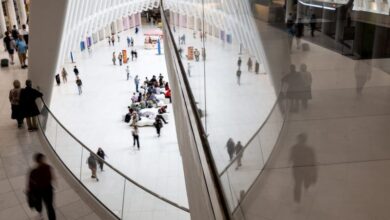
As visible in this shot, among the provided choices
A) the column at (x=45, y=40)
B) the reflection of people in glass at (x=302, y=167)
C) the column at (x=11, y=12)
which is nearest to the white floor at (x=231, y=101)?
the reflection of people in glass at (x=302, y=167)

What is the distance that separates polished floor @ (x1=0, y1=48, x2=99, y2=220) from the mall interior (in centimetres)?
2

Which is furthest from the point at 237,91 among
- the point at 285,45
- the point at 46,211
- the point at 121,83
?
the point at 121,83

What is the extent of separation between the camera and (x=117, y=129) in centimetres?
1697

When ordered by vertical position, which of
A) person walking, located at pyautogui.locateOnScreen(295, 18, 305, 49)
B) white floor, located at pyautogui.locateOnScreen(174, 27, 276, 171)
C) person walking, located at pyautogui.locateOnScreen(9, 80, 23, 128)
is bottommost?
person walking, located at pyautogui.locateOnScreen(9, 80, 23, 128)

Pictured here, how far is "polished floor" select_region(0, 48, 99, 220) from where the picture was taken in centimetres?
502

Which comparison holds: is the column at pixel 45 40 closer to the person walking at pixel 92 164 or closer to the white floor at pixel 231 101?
the person walking at pixel 92 164

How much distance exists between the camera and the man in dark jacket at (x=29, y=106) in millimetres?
7430

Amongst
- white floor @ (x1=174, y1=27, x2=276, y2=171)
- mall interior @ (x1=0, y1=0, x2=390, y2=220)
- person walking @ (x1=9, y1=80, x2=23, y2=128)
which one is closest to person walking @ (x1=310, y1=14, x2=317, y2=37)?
mall interior @ (x1=0, y1=0, x2=390, y2=220)

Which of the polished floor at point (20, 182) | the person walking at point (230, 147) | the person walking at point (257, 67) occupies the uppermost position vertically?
the person walking at point (257, 67)

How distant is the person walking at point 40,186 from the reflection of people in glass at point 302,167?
3.72 m

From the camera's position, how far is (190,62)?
18.5 ft

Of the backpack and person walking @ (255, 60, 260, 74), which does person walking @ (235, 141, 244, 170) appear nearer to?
person walking @ (255, 60, 260, 74)

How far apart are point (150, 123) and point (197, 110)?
14929 millimetres

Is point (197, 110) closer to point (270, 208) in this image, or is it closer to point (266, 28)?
point (266, 28)
